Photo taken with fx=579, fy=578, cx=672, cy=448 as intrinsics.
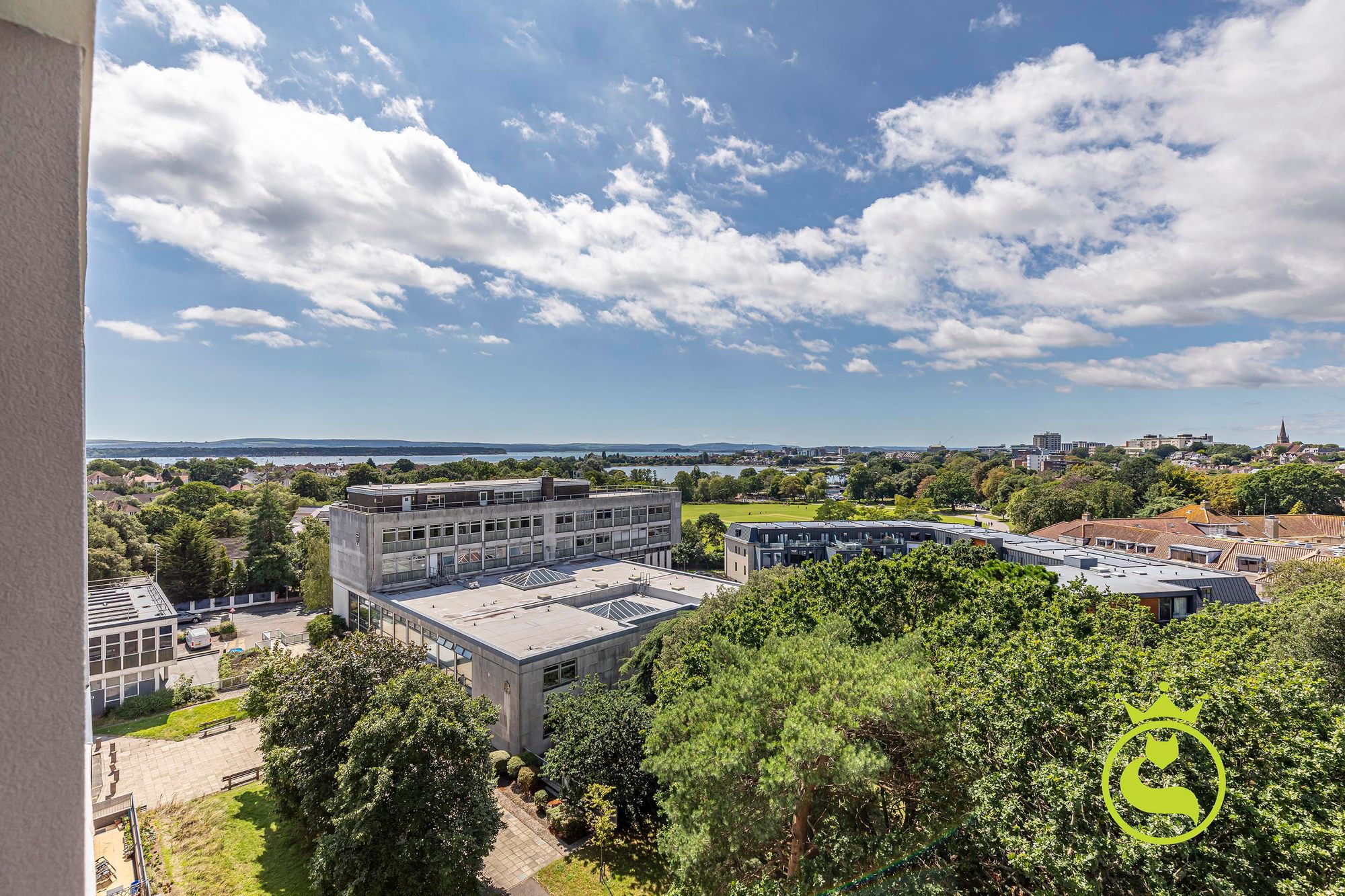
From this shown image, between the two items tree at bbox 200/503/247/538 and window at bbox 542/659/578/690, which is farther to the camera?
tree at bbox 200/503/247/538

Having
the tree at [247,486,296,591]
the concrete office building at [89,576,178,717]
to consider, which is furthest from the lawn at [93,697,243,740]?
the tree at [247,486,296,591]

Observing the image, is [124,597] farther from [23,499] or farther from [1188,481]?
[1188,481]

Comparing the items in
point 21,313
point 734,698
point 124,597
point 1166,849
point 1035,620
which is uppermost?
point 21,313

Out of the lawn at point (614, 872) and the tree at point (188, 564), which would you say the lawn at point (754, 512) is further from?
the lawn at point (614, 872)

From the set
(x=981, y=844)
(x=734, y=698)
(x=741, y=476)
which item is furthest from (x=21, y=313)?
(x=741, y=476)

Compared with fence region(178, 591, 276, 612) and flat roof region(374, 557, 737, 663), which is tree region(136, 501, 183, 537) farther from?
flat roof region(374, 557, 737, 663)
